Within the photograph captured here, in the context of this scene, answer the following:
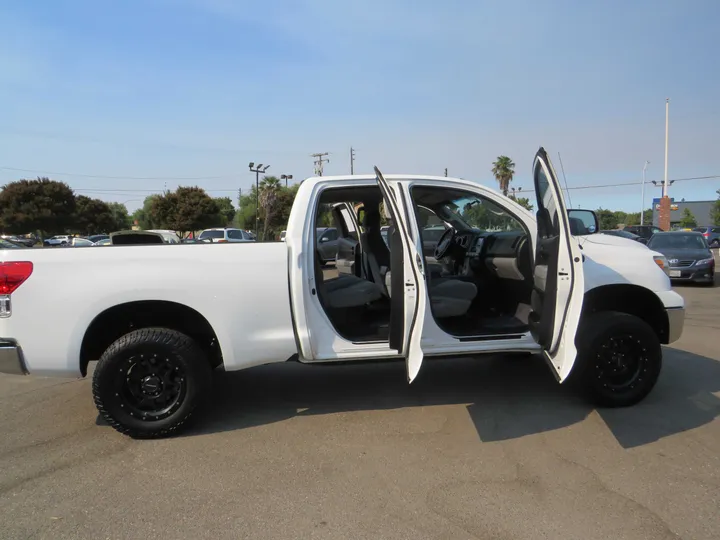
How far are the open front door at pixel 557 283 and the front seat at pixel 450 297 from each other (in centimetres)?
66

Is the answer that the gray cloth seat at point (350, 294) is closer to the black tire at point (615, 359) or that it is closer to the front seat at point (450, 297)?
the front seat at point (450, 297)

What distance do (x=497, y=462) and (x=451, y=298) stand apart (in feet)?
4.78

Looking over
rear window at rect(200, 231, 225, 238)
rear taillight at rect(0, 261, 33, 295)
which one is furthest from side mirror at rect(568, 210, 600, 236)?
rear window at rect(200, 231, 225, 238)

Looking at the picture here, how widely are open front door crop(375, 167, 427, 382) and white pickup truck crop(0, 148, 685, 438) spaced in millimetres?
10

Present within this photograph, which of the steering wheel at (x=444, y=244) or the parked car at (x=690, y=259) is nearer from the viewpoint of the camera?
the steering wheel at (x=444, y=244)

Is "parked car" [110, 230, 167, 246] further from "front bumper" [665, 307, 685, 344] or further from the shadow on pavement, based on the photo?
"front bumper" [665, 307, 685, 344]

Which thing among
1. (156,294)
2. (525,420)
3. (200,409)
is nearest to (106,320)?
(156,294)

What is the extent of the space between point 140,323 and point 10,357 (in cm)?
88

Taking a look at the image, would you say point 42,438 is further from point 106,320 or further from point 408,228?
point 408,228

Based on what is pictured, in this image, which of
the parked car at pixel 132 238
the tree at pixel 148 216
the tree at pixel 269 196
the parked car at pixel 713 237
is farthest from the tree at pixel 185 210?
the parked car at pixel 132 238

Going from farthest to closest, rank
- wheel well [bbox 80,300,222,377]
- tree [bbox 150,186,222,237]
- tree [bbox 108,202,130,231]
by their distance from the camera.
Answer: tree [bbox 108,202,130,231]
tree [bbox 150,186,222,237]
wheel well [bbox 80,300,222,377]

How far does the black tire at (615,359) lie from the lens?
4062 millimetres

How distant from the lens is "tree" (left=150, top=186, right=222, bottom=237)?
48.8 metres

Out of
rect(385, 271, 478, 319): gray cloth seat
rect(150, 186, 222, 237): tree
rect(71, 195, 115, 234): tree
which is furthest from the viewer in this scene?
rect(71, 195, 115, 234): tree
